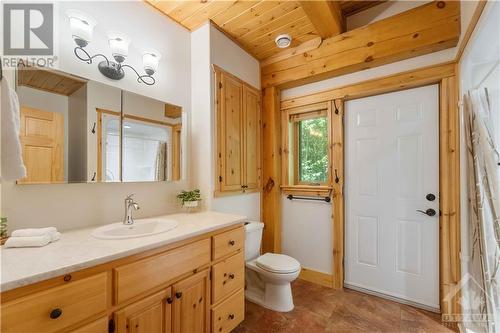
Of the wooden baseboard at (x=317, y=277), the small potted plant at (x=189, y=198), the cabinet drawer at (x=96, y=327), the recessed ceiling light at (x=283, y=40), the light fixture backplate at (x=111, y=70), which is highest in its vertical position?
the recessed ceiling light at (x=283, y=40)

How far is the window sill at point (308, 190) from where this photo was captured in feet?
7.93

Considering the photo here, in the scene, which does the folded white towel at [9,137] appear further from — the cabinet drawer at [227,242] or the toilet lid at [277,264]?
the toilet lid at [277,264]

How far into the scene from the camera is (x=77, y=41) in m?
1.42

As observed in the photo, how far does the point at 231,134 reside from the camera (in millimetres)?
2271

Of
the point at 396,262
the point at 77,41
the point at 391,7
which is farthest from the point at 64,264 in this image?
the point at 391,7

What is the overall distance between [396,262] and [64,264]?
248 centimetres

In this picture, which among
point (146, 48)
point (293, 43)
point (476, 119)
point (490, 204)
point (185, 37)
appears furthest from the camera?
point (293, 43)

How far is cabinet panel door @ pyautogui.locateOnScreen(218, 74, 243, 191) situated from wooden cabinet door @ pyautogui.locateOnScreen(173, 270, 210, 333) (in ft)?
2.96

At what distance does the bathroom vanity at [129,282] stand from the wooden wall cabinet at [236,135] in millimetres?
639

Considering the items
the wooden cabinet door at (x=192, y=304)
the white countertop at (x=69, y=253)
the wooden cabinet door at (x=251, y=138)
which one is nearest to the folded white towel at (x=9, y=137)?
the white countertop at (x=69, y=253)

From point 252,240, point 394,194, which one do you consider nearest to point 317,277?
point 252,240

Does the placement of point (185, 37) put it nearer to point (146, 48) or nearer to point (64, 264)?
point (146, 48)

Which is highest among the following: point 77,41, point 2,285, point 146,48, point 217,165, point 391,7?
point 391,7

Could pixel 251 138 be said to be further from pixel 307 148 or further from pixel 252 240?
pixel 252 240
